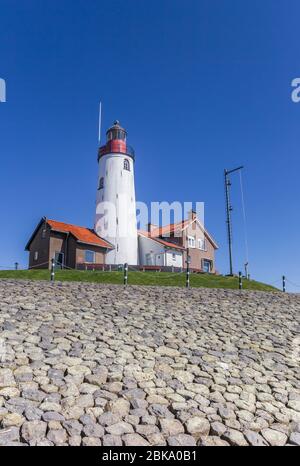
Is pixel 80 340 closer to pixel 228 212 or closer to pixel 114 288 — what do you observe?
pixel 114 288

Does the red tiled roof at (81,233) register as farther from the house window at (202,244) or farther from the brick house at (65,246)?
the house window at (202,244)

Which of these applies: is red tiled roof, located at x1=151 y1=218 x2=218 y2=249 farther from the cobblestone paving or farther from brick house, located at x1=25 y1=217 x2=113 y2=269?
the cobblestone paving

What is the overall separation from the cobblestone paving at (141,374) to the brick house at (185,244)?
26.5 meters

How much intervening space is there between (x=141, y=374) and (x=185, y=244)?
35.5 meters

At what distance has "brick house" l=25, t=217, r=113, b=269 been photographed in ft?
115

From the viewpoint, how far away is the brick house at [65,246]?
34969mm

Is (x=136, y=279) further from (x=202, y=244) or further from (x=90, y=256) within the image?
(x=202, y=244)

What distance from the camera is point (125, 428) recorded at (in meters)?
5.69

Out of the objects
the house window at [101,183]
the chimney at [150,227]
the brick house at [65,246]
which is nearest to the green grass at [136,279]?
the brick house at [65,246]

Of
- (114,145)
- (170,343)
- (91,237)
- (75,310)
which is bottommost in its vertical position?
(170,343)

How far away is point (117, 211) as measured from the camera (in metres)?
38.9

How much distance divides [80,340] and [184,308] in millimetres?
5539

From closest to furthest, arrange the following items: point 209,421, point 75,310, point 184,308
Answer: point 209,421 → point 75,310 → point 184,308
